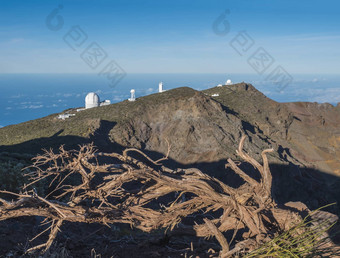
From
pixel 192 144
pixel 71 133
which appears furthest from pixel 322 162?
pixel 71 133

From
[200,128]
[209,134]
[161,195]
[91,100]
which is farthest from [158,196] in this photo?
[91,100]

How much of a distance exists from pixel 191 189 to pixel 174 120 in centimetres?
1924

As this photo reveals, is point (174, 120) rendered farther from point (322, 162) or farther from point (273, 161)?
point (322, 162)

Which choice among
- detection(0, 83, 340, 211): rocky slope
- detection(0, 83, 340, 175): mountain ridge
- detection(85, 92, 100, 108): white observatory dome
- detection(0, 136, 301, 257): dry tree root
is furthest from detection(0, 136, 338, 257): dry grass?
detection(85, 92, 100, 108): white observatory dome

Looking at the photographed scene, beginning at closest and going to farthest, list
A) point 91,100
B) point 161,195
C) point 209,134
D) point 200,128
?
point 161,195 < point 209,134 < point 200,128 < point 91,100

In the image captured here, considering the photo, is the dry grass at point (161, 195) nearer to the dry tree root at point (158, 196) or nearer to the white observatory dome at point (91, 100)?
the dry tree root at point (158, 196)

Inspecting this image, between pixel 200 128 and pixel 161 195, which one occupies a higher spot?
pixel 200 128

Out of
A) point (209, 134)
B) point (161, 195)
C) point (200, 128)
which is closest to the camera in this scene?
point (161, 195)

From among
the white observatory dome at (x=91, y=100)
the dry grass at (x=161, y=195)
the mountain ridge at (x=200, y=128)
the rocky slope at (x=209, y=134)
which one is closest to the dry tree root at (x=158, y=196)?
the dry grass at (x=161, y=195)

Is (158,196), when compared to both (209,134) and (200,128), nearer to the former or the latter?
(209,134)

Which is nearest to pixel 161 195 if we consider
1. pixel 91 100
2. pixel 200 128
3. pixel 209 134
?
pixel 209 134

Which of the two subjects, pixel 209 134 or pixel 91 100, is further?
pixel 91 100

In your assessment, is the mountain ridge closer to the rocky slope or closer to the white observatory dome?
the rocky slope

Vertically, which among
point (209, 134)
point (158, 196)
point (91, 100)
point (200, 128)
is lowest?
point (158, 196)
